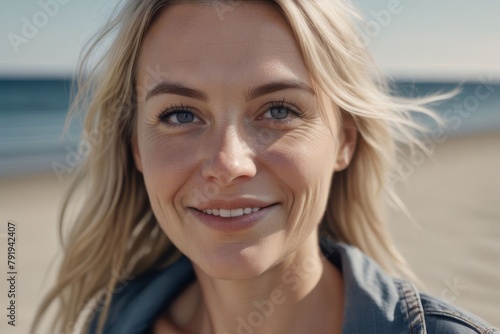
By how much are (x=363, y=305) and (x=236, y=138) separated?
2.41 ft

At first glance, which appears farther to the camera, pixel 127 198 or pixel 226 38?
pixel 127 198

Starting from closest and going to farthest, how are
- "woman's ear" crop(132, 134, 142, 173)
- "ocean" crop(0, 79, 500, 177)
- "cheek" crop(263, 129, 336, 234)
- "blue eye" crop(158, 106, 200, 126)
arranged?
"cheek" crop(263, 129, 336, 234) < "blue eye" crop(158, 106, 200, 126) < "woman's ear" crop(132, 134, 142, 173) < "ocean" crop(0, 79, 500, 177)

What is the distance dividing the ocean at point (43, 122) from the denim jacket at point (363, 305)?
2978mm

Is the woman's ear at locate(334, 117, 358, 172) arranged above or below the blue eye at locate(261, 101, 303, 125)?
below

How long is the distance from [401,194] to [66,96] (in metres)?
19.1

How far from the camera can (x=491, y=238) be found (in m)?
6.71

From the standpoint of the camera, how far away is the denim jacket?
7.54 feet

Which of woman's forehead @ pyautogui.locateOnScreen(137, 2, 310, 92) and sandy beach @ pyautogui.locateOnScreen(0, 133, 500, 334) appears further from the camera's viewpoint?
sandy beach @ pyautogui.locateOnScreen(0, 133, 500, 334)

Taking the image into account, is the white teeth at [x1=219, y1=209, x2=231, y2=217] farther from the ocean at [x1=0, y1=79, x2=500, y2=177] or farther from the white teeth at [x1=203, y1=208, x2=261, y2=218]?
the ocean at [x1=0, y1=79, x2=500, y2=177]

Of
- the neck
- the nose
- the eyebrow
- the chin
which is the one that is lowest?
the neck

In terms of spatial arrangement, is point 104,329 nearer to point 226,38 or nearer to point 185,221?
point 185,221

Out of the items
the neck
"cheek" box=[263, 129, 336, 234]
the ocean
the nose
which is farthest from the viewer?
the ocean

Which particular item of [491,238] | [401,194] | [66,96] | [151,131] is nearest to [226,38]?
[151,131]

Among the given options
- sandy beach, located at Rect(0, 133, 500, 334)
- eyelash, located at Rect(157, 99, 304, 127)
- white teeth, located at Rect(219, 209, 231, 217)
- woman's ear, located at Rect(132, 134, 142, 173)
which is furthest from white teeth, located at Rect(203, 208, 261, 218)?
sandy beach, located at Rect(0, 133, 500, 334)
